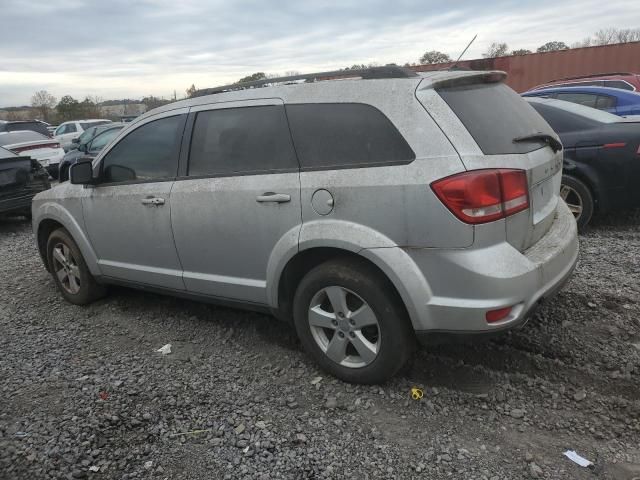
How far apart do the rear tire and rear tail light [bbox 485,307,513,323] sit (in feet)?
10.9

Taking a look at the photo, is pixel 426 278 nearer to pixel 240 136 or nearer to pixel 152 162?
pixel 240 136

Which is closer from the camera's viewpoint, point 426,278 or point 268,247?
point 426,278

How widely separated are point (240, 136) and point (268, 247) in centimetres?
77

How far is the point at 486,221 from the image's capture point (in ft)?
8.33

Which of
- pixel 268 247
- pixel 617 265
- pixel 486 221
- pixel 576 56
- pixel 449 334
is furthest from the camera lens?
pixel 576 56

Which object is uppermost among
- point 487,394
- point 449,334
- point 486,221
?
point 486,221

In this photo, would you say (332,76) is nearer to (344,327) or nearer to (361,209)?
(361,209)

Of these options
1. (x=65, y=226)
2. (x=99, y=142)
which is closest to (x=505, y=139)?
(x=65, y=226)

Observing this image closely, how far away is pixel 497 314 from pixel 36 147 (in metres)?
12.7

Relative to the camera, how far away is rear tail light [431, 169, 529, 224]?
253 centimetres

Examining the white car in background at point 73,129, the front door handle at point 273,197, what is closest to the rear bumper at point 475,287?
the front door handle at point 273,197

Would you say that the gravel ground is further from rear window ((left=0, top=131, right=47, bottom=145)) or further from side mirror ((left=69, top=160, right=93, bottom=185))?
rear window ((left=0, top=131, right=47, bottom=145))

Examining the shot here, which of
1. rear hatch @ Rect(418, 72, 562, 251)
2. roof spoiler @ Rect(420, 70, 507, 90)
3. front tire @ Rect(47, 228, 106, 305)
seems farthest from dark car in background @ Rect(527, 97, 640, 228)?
front tire @ Rect(47, 228, 106, 305)

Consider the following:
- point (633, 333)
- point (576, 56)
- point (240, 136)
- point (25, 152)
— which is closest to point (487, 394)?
point (633, 333)
